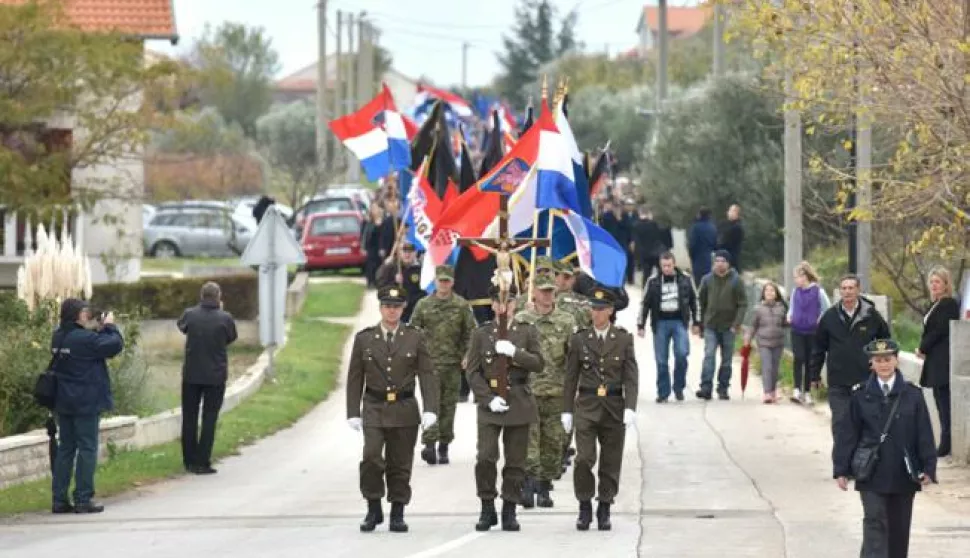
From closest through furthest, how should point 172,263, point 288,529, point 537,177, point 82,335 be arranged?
point 288,529 → point 82,335 → point 537,177 → point 172,263

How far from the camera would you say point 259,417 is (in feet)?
78.1

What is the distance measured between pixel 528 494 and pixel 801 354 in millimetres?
8223

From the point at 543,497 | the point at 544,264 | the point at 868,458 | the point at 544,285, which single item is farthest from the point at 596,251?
the point at 868,458

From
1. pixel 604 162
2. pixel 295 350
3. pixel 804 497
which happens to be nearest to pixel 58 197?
pixel 295 350

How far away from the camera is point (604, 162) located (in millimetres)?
28156

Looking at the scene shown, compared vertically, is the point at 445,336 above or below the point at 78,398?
above

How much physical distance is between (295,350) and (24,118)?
5.23 m

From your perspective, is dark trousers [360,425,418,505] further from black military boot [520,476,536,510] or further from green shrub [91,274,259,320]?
green shrub [91,274,259,320]

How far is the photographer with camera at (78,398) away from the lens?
1673cm

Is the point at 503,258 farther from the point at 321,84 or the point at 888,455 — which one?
the point at 321,84

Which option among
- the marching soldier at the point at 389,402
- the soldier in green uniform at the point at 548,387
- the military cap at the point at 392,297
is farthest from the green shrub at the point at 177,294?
the marching soldier at the point at 389,402

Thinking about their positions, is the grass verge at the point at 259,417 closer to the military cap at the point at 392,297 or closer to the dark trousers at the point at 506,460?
the military cap at the point at 392,297

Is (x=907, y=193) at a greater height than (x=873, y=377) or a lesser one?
greater

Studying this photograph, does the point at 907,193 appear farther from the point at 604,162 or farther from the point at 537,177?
the point at 604,162
